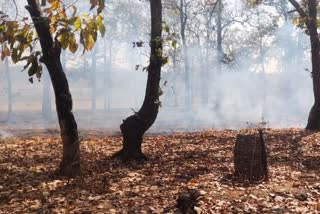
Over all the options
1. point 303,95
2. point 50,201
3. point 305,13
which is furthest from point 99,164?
point 303,95

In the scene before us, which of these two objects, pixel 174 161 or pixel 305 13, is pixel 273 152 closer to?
pixel 174 161

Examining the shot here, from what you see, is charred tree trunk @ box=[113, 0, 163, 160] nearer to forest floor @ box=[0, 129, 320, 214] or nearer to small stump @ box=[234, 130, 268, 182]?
forest floor @ box=[0, 129, 320, 214]

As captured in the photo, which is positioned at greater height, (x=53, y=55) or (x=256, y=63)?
(x=256, y=63)

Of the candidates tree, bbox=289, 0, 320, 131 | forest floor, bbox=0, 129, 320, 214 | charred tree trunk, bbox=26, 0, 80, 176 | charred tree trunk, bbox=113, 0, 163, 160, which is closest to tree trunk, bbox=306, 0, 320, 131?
tree, bbox=289, 0, 320, 131

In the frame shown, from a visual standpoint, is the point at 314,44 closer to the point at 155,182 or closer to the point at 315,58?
the point at 315,58

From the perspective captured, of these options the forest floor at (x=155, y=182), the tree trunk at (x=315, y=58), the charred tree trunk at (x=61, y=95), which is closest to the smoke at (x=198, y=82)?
the tree trunk at (x=315, y=58)

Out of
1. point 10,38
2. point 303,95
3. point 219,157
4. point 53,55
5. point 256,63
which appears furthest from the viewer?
point 256,63

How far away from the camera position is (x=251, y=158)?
7.33 meters

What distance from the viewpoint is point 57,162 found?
29.3 feet

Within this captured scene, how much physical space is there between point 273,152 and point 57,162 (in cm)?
557

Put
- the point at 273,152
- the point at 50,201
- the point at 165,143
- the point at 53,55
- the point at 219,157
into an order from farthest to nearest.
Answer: the point at 165,143
the point at 273,152
the point at 219,157
the point at 53,55
the point at 50,201

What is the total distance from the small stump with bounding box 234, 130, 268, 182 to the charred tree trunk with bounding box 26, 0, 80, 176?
310cm

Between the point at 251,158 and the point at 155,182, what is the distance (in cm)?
185

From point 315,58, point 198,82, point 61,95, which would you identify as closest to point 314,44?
point 315,58
